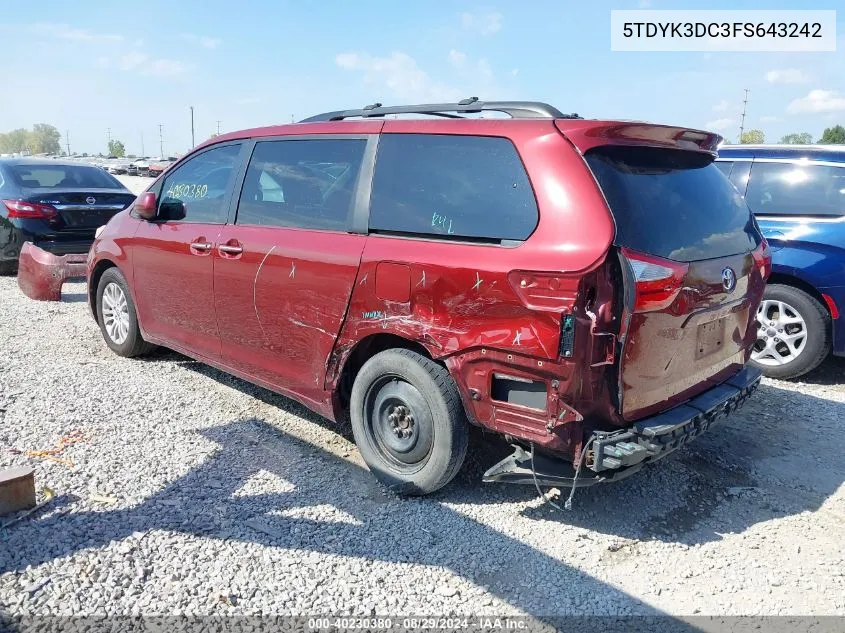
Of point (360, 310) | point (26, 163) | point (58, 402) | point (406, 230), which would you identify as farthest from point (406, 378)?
point (26, 163)

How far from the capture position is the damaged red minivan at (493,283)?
2.83m

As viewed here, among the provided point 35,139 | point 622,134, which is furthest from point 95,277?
point 35,139

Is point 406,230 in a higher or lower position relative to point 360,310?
higher

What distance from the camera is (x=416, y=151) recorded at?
3.46 meters

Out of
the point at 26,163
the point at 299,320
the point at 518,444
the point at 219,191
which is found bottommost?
the point at 518,444

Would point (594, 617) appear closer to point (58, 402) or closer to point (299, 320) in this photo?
point (299, 320)

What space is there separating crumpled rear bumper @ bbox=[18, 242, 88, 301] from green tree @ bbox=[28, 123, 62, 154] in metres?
153

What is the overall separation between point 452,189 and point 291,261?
42.7 inches

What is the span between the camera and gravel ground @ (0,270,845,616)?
107 inches

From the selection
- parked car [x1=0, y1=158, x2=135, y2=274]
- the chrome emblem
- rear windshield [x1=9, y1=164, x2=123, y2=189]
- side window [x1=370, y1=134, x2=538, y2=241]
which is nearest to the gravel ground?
the chrome emblem

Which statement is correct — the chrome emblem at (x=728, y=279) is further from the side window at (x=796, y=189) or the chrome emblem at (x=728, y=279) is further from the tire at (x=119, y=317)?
the tire at (x=119, y=317)

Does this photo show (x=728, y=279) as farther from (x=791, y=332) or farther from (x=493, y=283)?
(x=791, y=332)

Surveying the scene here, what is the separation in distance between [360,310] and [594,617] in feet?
5.79

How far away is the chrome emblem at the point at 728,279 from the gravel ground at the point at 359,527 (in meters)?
1.16
